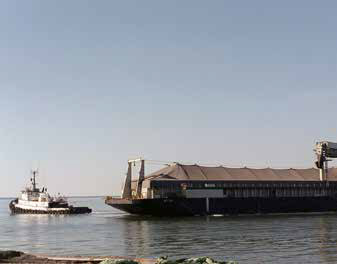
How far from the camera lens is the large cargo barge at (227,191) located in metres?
94.9

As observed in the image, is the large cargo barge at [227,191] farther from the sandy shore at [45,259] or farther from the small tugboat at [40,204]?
the sandy shore at [45,259]

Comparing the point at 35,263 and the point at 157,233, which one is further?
the point at 157,233

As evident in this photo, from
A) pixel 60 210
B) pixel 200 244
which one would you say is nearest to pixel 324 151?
pixel 60 210

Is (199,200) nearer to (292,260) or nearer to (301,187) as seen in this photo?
(301,187)

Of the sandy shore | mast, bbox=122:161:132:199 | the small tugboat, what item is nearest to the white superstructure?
the small tugboat

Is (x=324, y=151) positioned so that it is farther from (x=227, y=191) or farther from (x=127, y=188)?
(x=127, y=188)

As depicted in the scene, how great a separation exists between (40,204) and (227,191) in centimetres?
4390

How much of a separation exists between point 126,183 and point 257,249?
204ft

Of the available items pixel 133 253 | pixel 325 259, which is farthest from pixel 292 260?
pixel 133 253

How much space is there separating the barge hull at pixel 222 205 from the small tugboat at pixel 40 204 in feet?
65.5

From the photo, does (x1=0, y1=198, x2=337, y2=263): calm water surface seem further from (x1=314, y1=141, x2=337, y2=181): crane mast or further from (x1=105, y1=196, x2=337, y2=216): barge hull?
(x1=314, y1=141, x2=337, y2=181): crane mast

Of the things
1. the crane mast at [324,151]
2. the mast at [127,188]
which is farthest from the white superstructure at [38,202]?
the crane mast at [324,151]

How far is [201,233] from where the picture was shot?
56875 mm

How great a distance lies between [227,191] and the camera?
102500 mm
